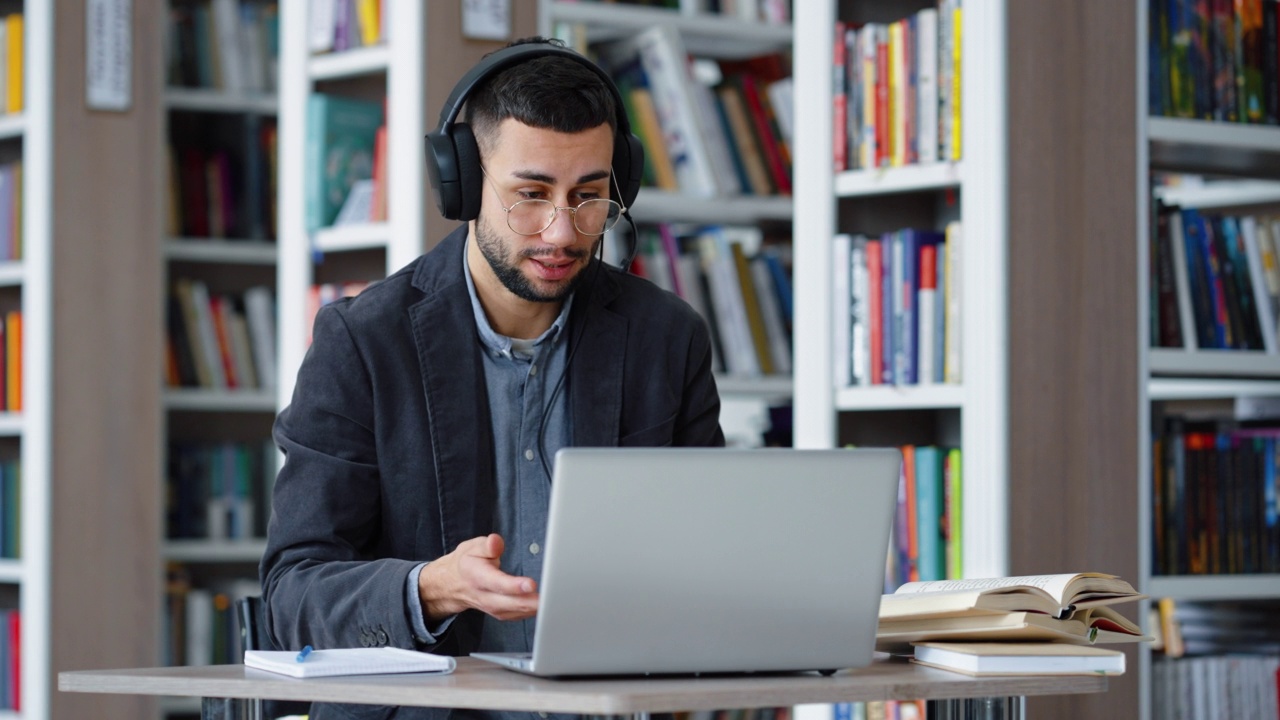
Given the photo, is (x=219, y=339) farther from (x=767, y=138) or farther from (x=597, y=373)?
(x=597, y=373)

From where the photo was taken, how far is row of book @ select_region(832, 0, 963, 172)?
2504mm

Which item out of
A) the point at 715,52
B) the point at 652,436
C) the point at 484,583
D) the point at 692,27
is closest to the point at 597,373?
the point at 652,436

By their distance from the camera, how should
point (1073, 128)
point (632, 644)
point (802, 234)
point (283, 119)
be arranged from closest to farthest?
1. point (632, 644)
2. point (1073, 128)
3. point (802, 234)
4. point (283, 119)

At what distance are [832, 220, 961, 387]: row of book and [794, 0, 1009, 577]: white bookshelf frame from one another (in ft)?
0.08

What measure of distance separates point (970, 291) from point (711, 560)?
139cm

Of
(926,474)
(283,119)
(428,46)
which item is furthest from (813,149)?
(283,119)

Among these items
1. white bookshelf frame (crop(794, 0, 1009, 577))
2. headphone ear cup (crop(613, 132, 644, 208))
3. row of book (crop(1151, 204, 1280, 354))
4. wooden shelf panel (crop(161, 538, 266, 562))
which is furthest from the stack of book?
wooden shelf panel (crop(161, 538, 266, 562))

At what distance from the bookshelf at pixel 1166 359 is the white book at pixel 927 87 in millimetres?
351

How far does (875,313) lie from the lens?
255 centimetres

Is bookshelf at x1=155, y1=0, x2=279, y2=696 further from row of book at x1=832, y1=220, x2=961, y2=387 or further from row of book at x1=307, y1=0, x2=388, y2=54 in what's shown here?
row of book at x1=832, y1=220, x2=961, y2=387

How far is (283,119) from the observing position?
3.15m

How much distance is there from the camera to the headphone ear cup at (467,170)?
1745mm

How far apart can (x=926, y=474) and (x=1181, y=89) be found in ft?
2.75

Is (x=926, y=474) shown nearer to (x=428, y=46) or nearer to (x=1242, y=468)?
(x=1242, y=468)
